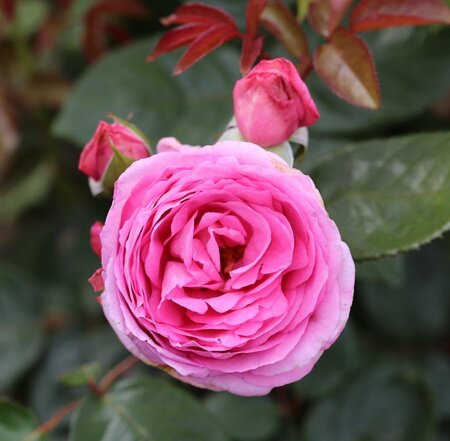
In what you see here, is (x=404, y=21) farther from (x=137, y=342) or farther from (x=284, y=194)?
(x=137, y=342)

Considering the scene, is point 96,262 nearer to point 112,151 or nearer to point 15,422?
point 15,422

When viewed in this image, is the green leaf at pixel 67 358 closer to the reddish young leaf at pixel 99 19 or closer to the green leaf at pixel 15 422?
the green leaf at pixel 15 422

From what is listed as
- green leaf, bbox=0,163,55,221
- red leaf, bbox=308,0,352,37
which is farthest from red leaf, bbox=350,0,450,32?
green leaf, bbox=0,163,55,221

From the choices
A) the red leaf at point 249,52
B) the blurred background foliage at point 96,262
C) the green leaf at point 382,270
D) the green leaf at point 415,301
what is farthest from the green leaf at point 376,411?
the red leaf at point 249,52

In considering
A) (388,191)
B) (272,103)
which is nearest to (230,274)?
(272,103)

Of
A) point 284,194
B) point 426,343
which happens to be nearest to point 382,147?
point 284,194

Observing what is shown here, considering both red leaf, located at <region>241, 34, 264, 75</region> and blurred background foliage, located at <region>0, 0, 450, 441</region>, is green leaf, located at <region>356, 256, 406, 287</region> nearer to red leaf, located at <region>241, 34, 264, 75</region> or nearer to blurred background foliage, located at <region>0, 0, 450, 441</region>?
blurred background foliage, located at <region>0, 0, 450, 441</region>
